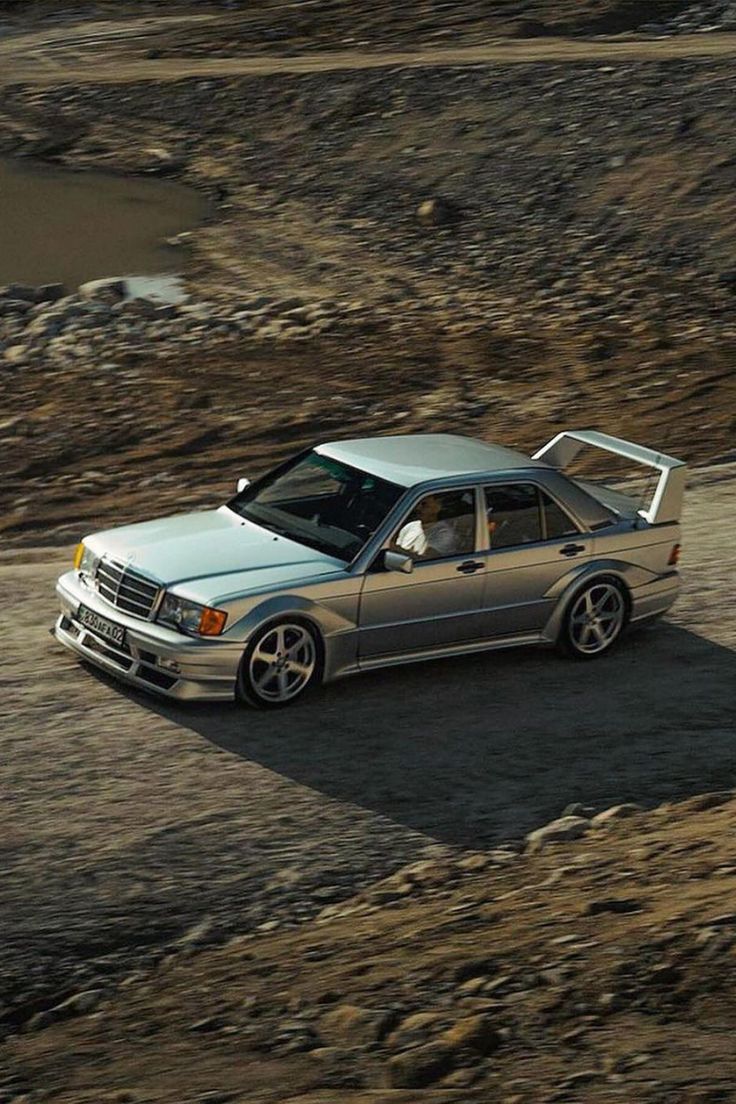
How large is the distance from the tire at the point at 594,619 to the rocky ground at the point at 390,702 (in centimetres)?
20

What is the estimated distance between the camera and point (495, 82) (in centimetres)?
2938

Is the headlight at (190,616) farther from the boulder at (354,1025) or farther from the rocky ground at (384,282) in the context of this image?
the rocky ground at (384,282)

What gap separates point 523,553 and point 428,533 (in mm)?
698

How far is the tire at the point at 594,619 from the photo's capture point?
11.6 meters

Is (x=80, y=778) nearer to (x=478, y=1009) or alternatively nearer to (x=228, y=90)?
(x=478, y=1009)

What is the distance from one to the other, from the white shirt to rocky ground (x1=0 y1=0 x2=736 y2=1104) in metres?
0.88

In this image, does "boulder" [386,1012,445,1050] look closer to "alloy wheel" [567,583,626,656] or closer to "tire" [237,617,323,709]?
"tire" [237,617,323,709]

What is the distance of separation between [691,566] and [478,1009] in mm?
7373

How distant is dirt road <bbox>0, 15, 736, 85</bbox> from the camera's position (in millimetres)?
30875

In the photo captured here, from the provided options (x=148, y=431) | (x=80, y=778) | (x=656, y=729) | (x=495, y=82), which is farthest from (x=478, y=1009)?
(x=495, y=82)

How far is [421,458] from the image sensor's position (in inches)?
450

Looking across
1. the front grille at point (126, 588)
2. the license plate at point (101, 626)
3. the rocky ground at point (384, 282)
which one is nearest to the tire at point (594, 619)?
the front grille at point (126, 588)

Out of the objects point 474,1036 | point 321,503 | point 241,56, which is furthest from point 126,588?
point 241,56

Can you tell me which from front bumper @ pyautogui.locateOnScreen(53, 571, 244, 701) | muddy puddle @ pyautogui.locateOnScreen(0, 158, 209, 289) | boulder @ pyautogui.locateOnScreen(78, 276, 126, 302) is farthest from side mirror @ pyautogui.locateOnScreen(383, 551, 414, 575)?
muddy puddle @ pyautogui.locateOnScreen(0, 158, 209, 289)
